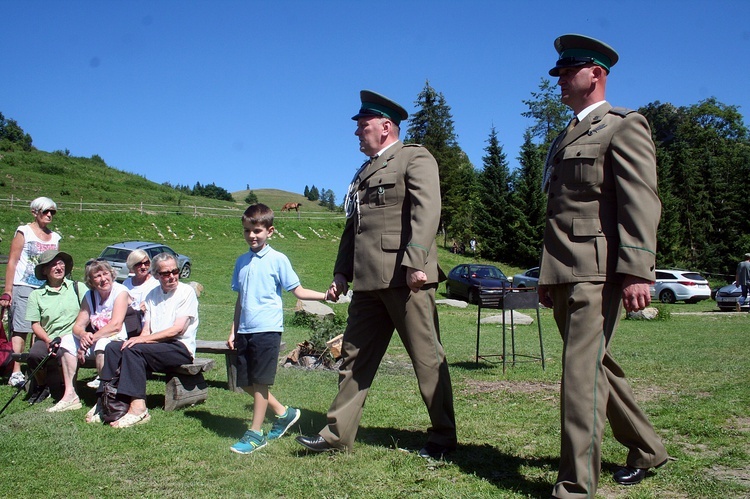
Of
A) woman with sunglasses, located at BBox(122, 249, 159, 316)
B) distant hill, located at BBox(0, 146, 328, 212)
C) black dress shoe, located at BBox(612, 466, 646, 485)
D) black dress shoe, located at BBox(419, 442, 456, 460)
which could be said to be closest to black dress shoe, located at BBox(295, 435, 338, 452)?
black dress shoe, located at BBox(419, 442, 456, 460)

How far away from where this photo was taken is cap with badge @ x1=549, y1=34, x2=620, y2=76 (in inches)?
132

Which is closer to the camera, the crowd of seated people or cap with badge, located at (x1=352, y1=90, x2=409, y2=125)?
cap with badge, located at (x1=352, y1=90, x2=409, y2=125)

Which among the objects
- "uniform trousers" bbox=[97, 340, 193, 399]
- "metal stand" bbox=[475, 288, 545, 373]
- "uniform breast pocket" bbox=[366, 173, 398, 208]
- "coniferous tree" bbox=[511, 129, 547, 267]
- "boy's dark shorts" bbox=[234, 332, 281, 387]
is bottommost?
"uniform trousers" bbox=[97, 340, 193, 399]

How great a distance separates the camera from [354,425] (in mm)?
4062

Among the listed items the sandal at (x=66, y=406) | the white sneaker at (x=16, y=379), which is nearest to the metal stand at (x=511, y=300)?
the sandal at (x=66, y=406)

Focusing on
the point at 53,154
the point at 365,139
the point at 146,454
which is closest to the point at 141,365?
the point at 146,454

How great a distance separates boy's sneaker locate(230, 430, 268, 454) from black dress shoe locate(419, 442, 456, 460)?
1.11m

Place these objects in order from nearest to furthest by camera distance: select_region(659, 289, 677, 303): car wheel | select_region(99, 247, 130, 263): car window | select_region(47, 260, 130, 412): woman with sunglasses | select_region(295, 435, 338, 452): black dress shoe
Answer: select_region(295, 435, 338, 452): black dress shoe, select_region(47, 260, 130, 412): woman with sunglasses, select_region(99, 247, 130, 263): car window, select_region(659, 289, 677, 303): car wheel

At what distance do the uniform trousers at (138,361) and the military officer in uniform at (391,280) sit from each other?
1.87 metres

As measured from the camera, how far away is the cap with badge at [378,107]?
427 centimetres

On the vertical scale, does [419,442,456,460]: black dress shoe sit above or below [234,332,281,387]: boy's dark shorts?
below

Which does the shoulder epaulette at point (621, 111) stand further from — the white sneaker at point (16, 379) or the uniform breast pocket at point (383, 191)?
the white sneaker at point (16, 379)

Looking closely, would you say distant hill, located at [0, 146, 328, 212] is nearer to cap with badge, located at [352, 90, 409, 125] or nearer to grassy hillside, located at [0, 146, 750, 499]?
grassy hillside, located at [0, 146, 750, 499]

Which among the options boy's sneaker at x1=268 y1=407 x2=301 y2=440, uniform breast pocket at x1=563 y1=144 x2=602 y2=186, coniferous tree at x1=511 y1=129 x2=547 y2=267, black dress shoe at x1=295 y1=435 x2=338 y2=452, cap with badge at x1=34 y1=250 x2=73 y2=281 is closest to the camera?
uniform breast pocket at x1=563 y1=144 x2=602 y2=186
